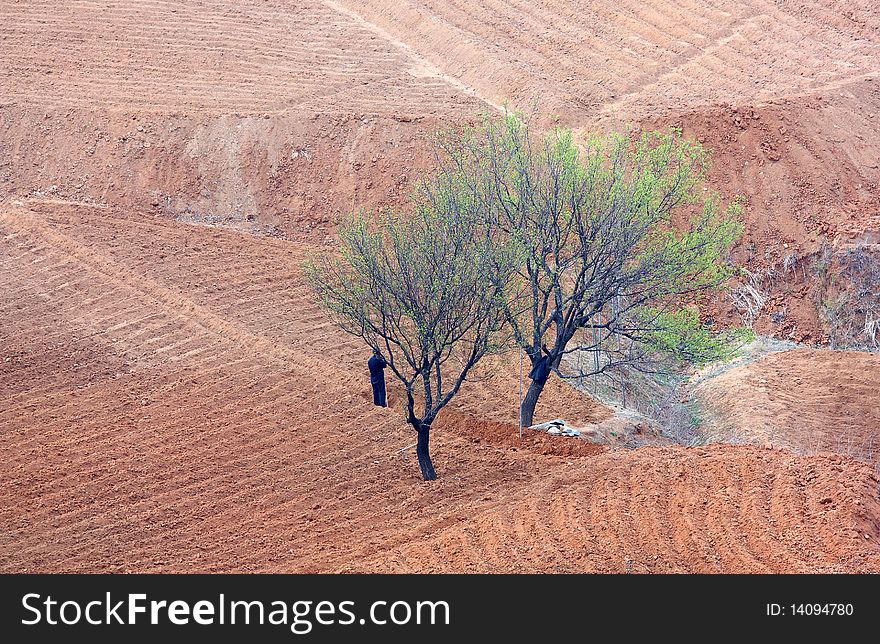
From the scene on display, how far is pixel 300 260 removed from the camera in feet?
96.0

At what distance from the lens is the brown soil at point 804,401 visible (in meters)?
23.0

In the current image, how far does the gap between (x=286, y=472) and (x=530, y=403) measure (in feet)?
17.3

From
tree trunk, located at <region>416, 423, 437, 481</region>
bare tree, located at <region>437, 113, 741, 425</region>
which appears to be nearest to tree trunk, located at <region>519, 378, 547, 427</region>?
bare tree, located at <region>437, 113, 741, 425</region>

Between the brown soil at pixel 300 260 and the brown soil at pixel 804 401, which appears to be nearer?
the brown soil at pixel 300 260

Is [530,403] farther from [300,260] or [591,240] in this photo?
[300,260]

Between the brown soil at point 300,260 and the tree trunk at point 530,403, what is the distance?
2.21 feet

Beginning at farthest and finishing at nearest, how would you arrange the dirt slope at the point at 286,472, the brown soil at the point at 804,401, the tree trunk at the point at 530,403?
the brown soil at the point at 804,401 < the tree trunk at the point at 530,403 < the dirt slope at the point at 286,472

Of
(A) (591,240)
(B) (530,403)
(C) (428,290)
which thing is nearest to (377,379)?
(B) (530,403)

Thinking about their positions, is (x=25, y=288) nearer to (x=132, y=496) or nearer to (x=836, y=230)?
(x=132, y=496)

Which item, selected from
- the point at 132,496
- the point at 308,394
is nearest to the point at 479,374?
the point at 308,394

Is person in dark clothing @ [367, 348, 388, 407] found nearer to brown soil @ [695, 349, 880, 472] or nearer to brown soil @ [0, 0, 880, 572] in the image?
brown soil @ [0, 0, 880, 572]

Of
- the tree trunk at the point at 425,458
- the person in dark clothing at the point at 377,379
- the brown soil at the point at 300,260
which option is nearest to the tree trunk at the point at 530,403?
the brown soil at the point at 300,260

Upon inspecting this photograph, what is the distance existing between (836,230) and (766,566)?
748 inches

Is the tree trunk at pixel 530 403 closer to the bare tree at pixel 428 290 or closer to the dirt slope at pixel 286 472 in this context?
the dirt slope at pixel 286 472
